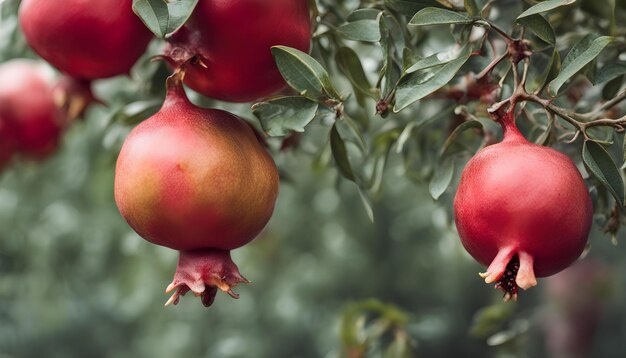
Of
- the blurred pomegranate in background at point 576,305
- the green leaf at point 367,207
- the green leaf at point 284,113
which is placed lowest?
the blurred pomegranate in background at point 576,305

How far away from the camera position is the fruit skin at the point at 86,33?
2.31ft

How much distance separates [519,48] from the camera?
27.9 inches

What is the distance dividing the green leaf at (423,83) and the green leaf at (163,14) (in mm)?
163

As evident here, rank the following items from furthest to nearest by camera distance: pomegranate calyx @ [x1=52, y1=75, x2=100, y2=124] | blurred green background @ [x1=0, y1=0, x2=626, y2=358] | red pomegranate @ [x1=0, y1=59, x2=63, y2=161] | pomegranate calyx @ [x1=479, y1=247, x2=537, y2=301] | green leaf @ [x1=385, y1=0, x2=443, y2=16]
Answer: blurred green background @ [x1=0, y1=0, x2=626, y2=358] < red pomegranate @ [x1=0, y1=59, x2=63, y2=161] < pomegranate calyx @ [x1=52, y1=75, x2=100, y2=124] < green leaf @ [x1=385, y1=0, x2=443, y2=16] < pomegranate calyx @ [x1=479, y1=247, x2=537, y2=301]

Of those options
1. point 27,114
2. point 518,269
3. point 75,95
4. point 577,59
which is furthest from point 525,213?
point 27,114

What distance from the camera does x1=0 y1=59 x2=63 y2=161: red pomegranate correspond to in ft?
4.87

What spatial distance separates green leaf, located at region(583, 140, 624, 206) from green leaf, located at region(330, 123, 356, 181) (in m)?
0.20

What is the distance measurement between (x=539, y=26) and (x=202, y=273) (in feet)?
1.03

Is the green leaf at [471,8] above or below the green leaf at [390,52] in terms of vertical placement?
above

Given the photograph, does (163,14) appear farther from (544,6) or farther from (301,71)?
(544,6)

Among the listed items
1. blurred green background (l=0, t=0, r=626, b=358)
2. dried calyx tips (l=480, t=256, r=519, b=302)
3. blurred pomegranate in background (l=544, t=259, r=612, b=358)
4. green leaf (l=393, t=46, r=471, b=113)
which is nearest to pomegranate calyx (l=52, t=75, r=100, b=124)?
green leaf (l=393, t=46, r=471, b=113)

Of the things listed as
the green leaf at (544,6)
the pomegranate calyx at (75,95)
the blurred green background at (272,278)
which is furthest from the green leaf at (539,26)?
the blurred green background at (272,278)

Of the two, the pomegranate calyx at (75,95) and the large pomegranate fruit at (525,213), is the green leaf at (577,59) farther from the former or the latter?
the pomegranate calyx at (75,95)

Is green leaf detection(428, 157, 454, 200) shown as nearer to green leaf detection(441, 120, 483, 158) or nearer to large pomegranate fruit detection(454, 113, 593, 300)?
green leaf detection(441, 120, 483, 158)
